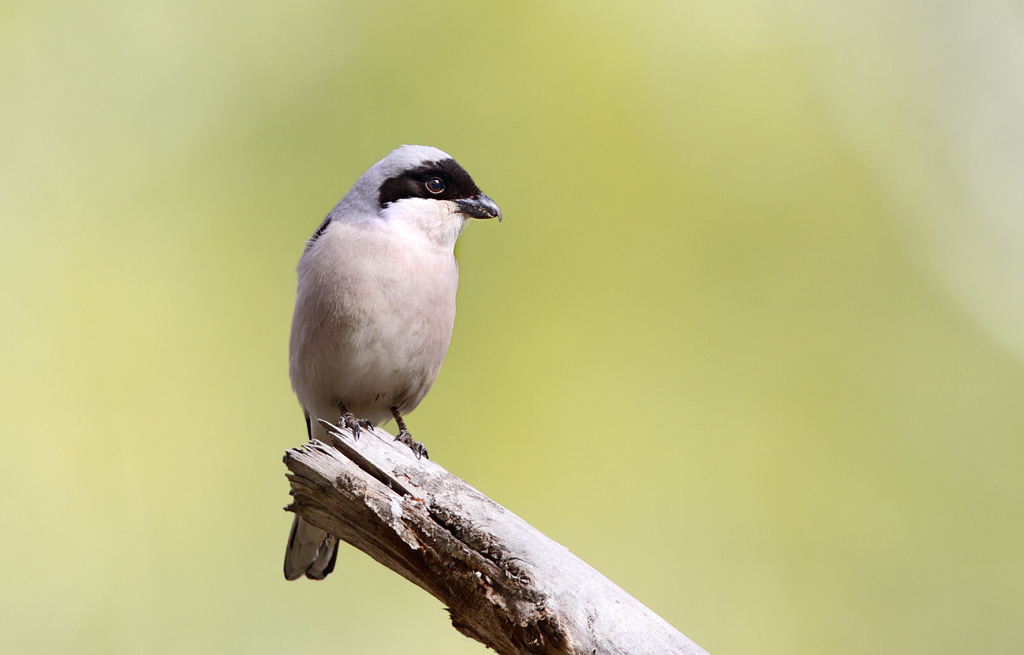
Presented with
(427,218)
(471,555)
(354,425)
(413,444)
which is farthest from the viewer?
(427,218)

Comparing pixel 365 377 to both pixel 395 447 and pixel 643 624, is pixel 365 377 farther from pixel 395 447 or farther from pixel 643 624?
pixel 643 624

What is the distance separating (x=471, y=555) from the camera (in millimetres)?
2811

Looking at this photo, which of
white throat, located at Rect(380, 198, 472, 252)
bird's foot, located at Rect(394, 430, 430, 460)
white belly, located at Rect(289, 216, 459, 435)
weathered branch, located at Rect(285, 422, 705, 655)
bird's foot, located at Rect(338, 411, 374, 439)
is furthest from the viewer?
white throat, located at Rect(380, 198, 472, 252)

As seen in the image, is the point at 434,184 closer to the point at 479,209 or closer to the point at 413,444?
the point at 479,209

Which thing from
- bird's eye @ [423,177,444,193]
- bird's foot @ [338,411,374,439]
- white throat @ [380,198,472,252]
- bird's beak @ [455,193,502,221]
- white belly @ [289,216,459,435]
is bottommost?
bird's foot @ [338,411,374,439]

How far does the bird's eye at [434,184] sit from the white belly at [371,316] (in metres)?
0.29

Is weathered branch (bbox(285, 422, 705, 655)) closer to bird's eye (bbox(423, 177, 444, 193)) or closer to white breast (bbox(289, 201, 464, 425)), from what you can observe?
white breast (bbox(289, 201, 464, 425))

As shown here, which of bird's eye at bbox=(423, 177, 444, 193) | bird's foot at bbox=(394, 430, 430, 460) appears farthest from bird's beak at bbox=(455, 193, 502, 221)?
bird's foot at bbox=(394, 430, 430, 460)

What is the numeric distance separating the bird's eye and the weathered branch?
151 centimetres

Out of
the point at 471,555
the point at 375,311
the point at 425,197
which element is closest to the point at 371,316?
the point at 375,311

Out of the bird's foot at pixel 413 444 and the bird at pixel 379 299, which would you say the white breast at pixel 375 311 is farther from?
the bird's foot at pixel 413 444

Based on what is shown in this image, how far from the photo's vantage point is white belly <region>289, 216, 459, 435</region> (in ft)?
12.6

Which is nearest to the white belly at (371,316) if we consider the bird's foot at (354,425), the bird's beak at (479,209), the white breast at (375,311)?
the white breast at (375,311)

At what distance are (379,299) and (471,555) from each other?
143 centimetres
